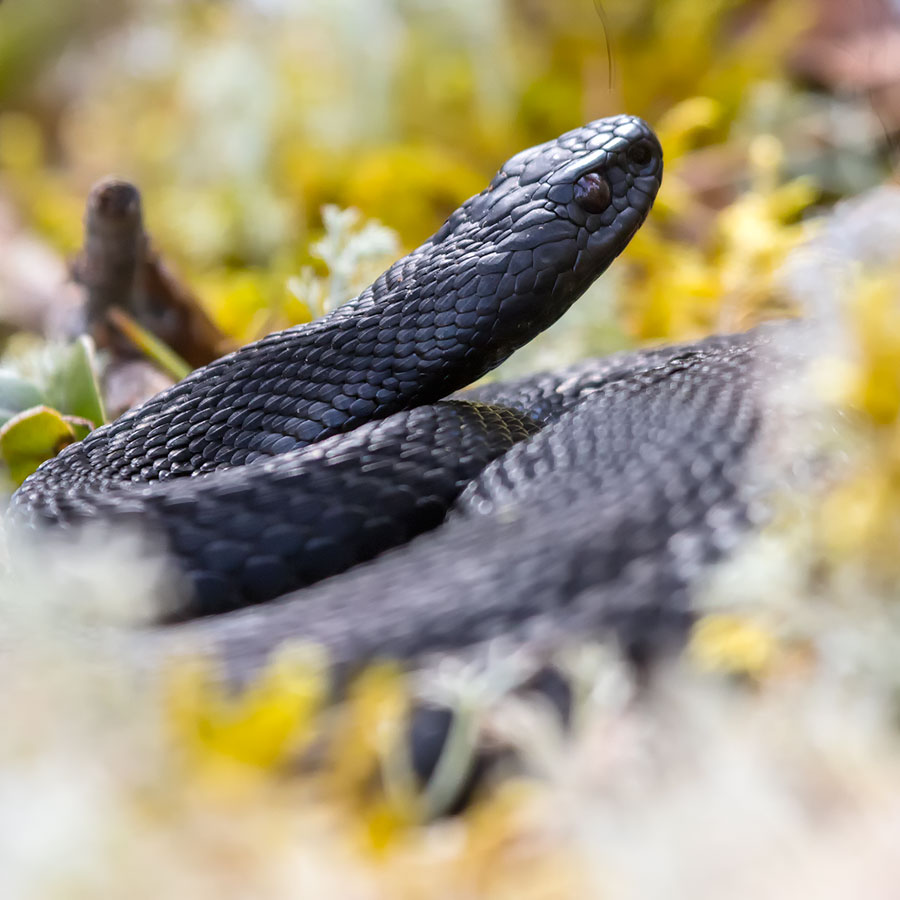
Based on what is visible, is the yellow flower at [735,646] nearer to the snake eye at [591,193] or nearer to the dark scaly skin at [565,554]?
the dark scaly skin at [565,554]

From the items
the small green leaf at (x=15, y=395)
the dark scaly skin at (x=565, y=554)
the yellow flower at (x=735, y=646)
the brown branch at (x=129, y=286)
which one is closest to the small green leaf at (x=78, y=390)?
the small green leaf at (x=15, y=395)

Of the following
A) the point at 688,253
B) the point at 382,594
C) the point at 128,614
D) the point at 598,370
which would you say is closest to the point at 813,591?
the point at 382,594

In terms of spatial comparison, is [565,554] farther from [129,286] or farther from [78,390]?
[129,286]

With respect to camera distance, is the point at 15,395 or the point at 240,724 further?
the point at 15,395

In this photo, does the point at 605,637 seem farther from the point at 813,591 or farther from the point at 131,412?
the point at 131,412

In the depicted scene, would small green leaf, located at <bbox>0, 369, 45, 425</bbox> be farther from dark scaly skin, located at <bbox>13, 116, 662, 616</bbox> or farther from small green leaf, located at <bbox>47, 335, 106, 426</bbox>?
dark scaly skin, located at <bbox>13, 116, 662, 616</bbox>

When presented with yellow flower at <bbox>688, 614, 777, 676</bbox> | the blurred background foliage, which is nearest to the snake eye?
yellow flower at <bbox>688, 614, 777, 676</bbox>

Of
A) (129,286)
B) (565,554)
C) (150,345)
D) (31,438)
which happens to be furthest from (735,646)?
(129,286)
